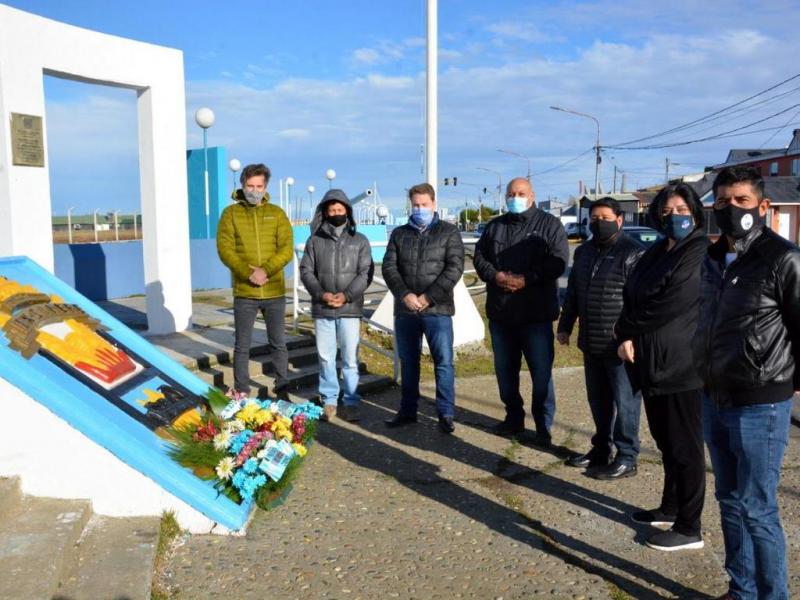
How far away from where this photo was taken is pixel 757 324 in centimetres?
274

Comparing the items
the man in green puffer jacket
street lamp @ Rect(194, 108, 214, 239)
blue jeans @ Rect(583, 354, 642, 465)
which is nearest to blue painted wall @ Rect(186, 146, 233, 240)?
street lamp @ Rect(194, 108, 214, 239)

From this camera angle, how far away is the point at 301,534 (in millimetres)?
3932

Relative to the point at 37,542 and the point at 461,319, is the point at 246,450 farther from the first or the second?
the point at 461,319

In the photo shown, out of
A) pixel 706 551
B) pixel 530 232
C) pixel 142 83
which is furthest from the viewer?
pixel 142 83

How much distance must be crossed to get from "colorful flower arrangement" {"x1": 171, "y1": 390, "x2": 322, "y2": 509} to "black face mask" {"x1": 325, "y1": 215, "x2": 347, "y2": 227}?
1901 mm

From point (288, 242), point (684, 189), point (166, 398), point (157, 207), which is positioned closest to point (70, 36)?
point (157, 207)

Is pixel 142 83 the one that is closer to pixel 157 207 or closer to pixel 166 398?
pixel 157 207

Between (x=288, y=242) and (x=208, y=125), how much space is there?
8.69 metres

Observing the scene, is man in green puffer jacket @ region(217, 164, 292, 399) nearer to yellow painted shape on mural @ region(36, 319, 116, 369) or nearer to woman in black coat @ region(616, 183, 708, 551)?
yellow painted shape on mural @ region(36, 319, 116, 369)

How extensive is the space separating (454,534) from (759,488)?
5.41 ft

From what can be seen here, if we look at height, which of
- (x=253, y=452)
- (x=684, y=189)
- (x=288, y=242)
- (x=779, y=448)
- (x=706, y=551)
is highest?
(x=684, y=189)

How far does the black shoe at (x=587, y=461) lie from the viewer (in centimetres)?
493

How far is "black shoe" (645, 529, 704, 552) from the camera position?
147 inches

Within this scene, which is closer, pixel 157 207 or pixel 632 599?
pixel 632 599
